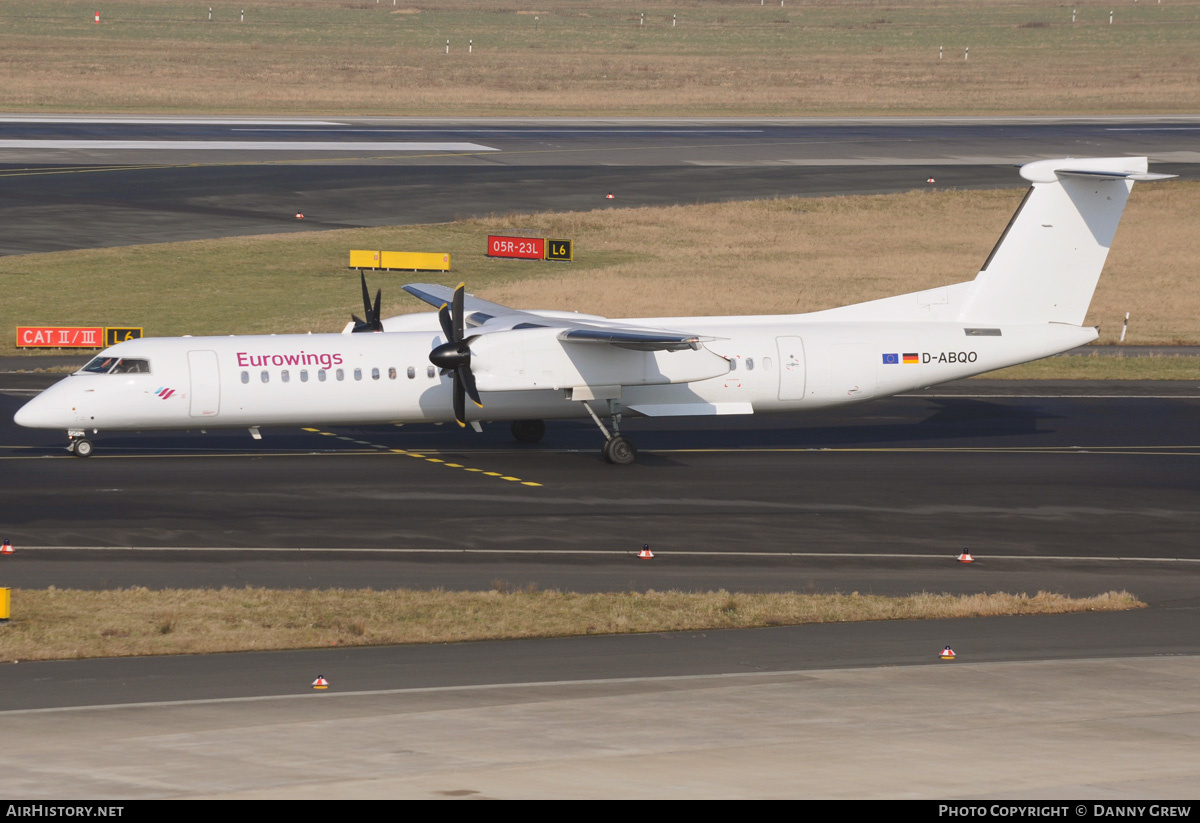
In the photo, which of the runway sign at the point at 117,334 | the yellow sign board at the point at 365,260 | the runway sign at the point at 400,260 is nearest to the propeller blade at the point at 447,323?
the runway sign at the point at 117,334

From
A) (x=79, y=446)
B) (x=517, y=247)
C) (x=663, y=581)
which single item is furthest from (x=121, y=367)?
(x=517, y=247)

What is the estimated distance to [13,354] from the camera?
151 ft

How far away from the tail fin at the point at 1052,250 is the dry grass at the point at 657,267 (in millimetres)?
17051

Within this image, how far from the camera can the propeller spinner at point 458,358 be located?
3052 centimetres

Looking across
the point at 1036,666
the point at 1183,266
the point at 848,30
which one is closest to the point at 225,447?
the point at 1036,666

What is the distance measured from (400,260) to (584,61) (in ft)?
240

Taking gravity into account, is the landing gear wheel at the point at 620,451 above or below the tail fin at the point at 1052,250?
below

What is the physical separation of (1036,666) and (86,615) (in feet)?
42.5

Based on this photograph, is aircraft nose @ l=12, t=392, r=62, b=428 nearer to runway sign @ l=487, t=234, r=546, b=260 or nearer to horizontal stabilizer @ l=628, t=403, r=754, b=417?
horizontal stabilizer @ l=628, t=403, r=754, b=417

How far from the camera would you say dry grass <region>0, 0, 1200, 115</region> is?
10431cm

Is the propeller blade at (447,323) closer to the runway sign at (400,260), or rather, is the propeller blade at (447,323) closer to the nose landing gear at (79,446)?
the nose landing gear at (79,446)

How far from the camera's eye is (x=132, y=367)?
30.9 m

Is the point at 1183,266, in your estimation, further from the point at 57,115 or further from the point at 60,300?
the point at 57,115

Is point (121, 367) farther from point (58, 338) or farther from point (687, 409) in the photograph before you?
point (58, 338)
